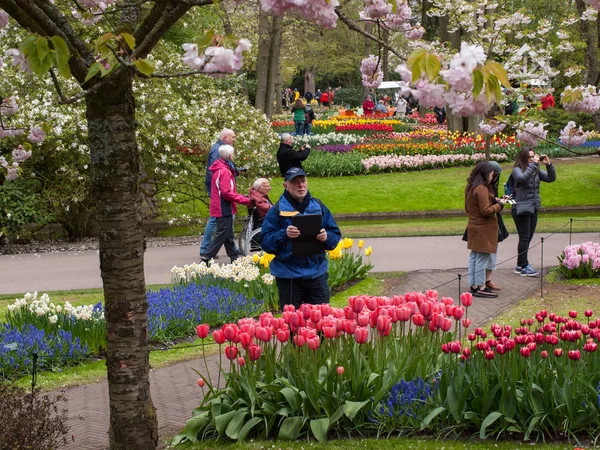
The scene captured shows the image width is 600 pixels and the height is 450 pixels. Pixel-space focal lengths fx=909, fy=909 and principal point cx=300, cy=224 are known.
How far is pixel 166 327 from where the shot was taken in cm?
865

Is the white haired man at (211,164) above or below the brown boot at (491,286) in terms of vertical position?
above

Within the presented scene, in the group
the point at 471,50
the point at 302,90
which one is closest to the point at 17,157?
the point at 471,50

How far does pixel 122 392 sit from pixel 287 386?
1059mm

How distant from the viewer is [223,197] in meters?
12.2

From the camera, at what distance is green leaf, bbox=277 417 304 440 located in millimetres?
5570

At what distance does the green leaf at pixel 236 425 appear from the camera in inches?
220

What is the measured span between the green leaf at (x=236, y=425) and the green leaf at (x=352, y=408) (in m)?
0.67

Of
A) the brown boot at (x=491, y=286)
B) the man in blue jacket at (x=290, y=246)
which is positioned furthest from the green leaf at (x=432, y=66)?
the brown boot at (x=491, y=286)

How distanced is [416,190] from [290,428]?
1577 cm

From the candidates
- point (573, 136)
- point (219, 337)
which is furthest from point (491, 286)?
point (219, 337)

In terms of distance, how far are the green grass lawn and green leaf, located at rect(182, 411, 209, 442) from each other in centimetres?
1185

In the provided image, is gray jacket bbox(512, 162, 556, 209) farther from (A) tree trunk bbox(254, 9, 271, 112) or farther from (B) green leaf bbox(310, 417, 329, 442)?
(A) tree trunk bbox(254, 9, 271, 112)

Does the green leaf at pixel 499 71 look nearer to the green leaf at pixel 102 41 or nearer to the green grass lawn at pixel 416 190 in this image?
the green leaf at pixel 102 41

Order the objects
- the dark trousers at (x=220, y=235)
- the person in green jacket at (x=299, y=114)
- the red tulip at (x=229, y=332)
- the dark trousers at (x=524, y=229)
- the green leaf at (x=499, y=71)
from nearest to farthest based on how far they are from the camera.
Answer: the green leaf at (x=499, y=71)
the red tulip at (x=229, y=332)
the dark trousers at (x=524, y=229)
the dark trousers at (x=220, y=235)
the person in green jacket at (x=299, y=114)
